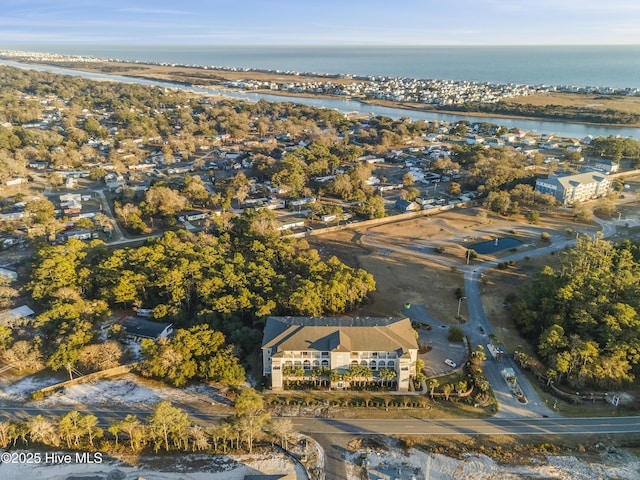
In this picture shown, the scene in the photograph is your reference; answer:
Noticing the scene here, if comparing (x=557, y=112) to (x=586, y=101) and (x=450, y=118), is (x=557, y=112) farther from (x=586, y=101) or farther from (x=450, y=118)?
(x=450, y=118)

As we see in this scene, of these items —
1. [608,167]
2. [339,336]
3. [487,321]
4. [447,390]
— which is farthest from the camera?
[608,167]

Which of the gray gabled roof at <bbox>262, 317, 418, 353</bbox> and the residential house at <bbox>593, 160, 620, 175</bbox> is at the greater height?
the residential house at <bbox>593, 160, 620, 175</bbox>

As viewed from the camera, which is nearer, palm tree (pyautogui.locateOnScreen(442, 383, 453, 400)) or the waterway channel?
palm tree (pyautogui.locateOnScreen(442, 383, 453, 400))

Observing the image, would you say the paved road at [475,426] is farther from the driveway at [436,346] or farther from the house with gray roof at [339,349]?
the driveway at [436,346]

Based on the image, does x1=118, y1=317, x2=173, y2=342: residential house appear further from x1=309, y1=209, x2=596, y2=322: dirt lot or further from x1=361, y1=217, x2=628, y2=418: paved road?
x1=361, y1=217, x2=628, y2=418: paved road

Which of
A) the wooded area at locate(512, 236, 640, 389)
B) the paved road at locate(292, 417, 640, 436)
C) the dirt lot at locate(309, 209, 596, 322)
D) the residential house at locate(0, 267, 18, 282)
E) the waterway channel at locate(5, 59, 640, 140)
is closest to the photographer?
the paved road at locate(292, 417, 640, 436)

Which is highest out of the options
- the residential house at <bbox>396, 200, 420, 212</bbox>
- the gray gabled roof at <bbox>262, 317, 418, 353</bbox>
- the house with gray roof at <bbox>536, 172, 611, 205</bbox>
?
the house with gray roof at <bbox>536, 172, 611, 205</bbox>

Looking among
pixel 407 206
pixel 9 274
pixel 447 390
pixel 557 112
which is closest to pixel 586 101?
pixel 557 112

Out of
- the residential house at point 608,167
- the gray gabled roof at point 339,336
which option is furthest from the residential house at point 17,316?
the residential house at point 608,167

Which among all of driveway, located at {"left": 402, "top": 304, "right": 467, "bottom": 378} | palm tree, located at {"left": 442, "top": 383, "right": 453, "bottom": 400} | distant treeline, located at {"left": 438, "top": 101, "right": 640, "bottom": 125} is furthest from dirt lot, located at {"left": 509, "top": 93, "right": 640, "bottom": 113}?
palm tree, located at {"left": 442, "top": 383, "right": 453, "bottom": 400}
